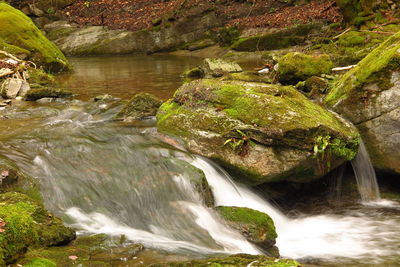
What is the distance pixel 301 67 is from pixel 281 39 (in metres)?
10.1

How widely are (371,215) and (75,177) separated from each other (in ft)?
15.1

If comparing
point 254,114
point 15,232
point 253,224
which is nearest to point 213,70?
point 254,114

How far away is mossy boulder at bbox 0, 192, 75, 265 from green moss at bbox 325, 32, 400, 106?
541 cm

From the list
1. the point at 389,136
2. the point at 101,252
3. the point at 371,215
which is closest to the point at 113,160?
the point at 101,252

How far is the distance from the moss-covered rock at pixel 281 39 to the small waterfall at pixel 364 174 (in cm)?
1301

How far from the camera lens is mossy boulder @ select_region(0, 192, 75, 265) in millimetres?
3268

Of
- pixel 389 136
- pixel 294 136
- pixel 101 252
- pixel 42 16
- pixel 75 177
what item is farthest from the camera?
pixel 42 16

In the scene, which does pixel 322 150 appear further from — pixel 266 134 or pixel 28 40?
pixel 28 40

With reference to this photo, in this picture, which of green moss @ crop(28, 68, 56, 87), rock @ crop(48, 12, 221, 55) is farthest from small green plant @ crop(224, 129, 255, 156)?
rock @ crop(48, 12, 221, 55)

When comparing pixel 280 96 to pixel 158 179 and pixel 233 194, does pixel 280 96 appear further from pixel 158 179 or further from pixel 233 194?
pixel 158 179

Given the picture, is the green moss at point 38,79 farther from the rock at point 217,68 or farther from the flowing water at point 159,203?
the flowing water at point 159,203

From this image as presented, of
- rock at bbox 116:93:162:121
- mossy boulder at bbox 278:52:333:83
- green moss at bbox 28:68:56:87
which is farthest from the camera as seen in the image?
green moss at bbox 28:68:56:87

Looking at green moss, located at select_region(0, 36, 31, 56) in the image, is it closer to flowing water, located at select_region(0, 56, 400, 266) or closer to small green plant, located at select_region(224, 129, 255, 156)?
flowing water, located at select_region(0, 56, 400, 266)

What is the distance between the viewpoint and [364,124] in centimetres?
700
